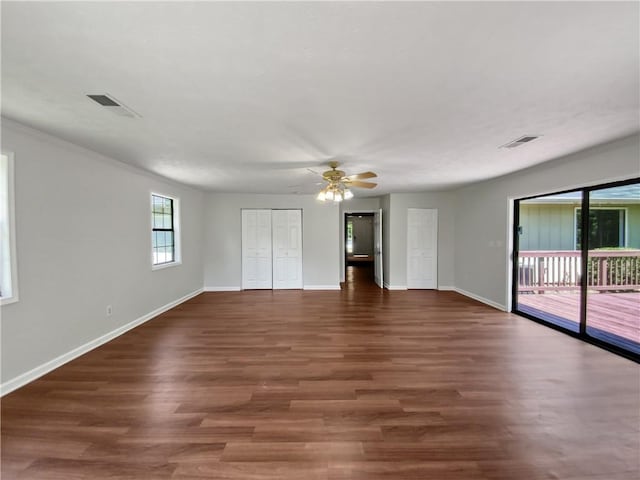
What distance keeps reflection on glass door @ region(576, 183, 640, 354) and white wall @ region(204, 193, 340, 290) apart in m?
4.74

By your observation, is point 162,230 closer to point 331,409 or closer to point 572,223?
point 331,409

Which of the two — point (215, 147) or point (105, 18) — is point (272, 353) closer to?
point (215, 147)

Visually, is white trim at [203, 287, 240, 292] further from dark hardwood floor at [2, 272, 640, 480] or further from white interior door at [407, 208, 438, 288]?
white interior door at [407, 208, 438, 288]

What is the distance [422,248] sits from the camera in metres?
7.29

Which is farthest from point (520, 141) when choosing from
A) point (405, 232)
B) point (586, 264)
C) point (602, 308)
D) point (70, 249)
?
point (70, 249)

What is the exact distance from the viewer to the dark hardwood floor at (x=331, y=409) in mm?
1755

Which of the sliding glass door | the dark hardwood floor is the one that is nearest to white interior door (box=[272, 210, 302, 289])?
the dark hardwood floor

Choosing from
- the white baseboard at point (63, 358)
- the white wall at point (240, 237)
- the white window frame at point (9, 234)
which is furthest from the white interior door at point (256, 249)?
the white window frame at point (9, 234)

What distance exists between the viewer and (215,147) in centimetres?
329

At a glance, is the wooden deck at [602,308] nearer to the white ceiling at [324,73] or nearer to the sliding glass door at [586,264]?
the sliding glass door at [586,264]

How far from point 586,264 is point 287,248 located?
18.4 ft

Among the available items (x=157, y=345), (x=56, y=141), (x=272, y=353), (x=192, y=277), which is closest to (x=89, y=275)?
(x=157, y=345)

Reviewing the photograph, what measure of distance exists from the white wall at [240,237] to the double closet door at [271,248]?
0.48 ft

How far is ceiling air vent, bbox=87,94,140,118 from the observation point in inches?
81.7
